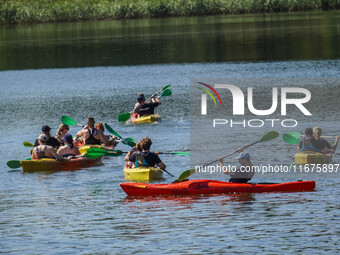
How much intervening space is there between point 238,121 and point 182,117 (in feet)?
10.1

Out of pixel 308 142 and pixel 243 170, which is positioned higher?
pixel 308 142

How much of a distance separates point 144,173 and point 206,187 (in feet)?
8.23

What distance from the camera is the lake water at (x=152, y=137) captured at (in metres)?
16.3

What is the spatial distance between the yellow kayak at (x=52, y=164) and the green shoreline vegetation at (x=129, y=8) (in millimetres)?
71481

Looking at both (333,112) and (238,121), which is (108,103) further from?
(333,112)

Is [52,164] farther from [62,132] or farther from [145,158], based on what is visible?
[145,158]

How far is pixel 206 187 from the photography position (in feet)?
65.1

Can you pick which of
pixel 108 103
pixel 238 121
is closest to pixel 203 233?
pixel 238 121

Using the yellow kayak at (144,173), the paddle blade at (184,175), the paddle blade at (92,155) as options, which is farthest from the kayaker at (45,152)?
the paddle blade at (184,175)

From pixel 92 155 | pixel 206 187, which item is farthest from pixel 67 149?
pixel 206 187

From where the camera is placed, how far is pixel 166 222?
1744 cm

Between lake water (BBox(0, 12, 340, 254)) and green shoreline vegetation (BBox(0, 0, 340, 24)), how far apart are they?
46.0ft

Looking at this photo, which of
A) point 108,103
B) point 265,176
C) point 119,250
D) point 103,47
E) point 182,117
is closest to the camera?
point 119,250

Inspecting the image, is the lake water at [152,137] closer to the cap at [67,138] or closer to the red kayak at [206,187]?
the red kayak at [206,187]
